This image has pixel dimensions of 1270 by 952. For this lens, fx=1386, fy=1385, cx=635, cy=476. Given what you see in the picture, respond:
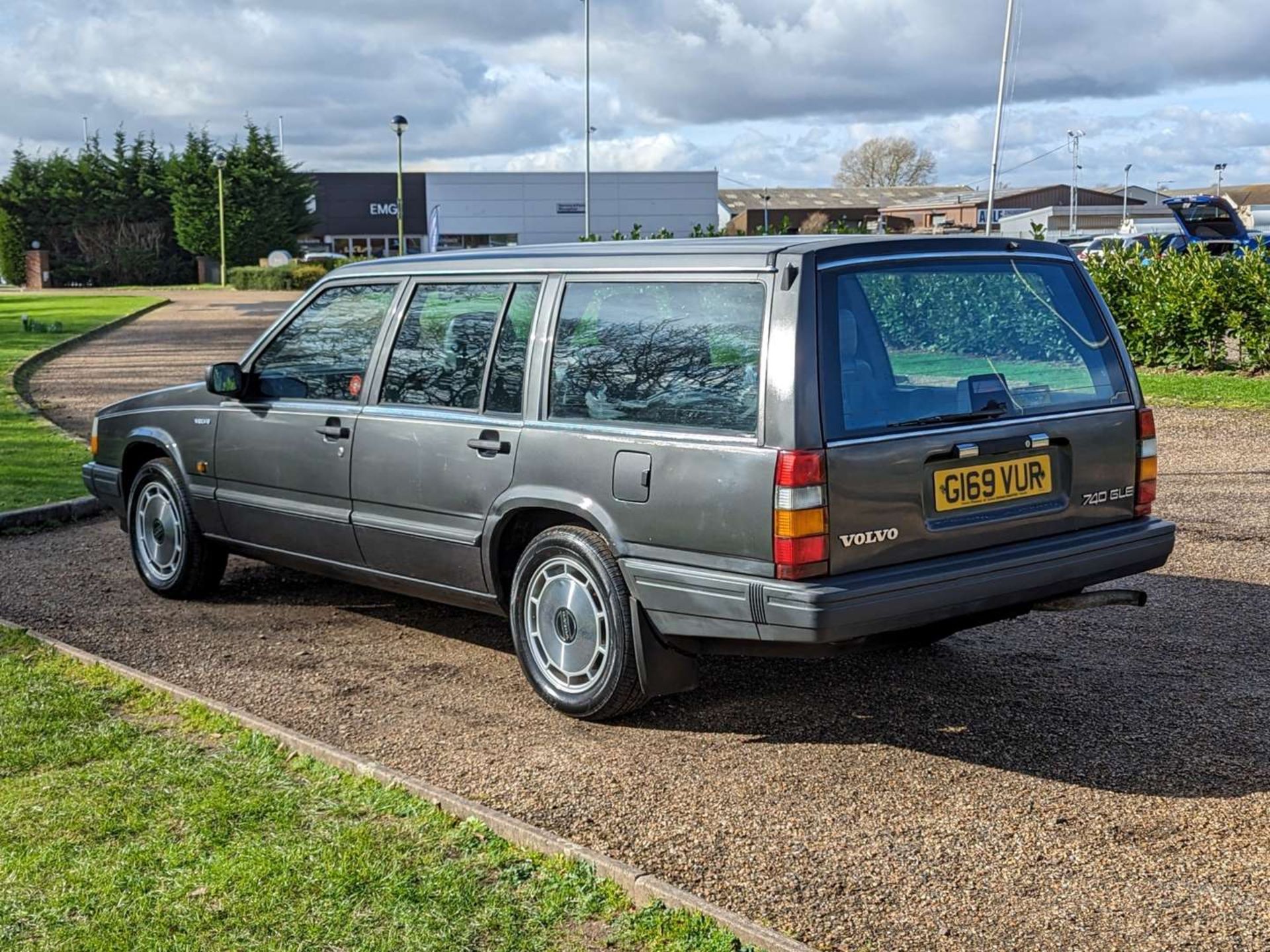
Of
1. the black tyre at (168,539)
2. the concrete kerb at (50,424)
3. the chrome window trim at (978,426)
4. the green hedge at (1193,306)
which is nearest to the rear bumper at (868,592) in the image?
the chrome window trim at (978,426)

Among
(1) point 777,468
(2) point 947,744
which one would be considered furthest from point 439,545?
(2) point 947,744

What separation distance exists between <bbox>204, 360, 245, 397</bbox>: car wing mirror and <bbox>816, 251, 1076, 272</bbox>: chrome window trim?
3127 mm

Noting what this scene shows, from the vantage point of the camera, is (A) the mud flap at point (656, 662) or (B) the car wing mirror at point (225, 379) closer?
(A) the mud flap at point (656, 662)

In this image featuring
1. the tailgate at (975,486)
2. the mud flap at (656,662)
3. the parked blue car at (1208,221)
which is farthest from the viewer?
the parked blue car at (1208,221)

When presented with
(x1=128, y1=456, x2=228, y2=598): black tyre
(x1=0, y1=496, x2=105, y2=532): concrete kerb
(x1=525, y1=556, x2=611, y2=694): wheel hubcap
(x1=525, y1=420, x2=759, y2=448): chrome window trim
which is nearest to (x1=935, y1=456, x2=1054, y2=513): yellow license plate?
(x1=525, y1=420, x2=759, y2=448): chrome window trim

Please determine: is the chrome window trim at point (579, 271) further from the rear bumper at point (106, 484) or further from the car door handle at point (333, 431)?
the rear bumper at point (106, 484)

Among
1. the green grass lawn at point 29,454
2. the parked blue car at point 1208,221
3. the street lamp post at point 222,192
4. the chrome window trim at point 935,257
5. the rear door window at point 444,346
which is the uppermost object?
the street lamp post at point 222,192

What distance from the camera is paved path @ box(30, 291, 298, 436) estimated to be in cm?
1714

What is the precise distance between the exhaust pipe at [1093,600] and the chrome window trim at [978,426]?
2.19ft

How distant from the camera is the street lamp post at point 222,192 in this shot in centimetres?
6094

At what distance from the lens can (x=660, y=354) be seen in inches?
196

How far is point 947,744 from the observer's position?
Result: 4965mm

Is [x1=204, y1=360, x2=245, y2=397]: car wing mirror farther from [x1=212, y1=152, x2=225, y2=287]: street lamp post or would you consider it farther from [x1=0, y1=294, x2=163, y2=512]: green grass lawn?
[x1=212, y1=152, x2=225, y2=287]: street lamp post

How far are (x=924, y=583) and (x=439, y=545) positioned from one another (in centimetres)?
206
